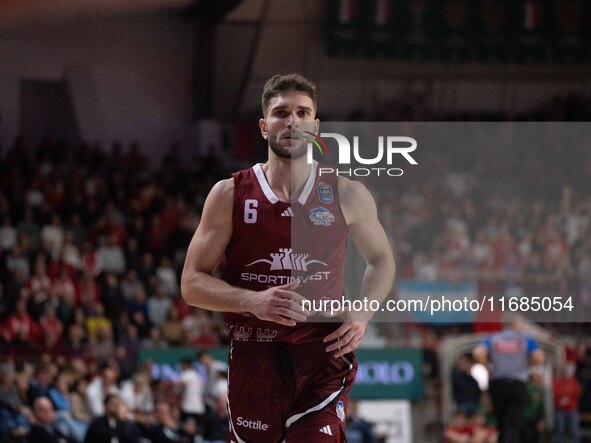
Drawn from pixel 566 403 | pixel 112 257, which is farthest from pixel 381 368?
pixel 112 257

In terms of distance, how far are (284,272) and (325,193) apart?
19.5 inches

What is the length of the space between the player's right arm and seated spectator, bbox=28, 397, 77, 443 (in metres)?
7.69

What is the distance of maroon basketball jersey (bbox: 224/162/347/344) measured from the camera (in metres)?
5.77

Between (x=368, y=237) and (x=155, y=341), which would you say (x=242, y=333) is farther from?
(x=155, y=341)

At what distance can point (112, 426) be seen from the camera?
507 inches

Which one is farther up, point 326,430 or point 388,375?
point 388,375

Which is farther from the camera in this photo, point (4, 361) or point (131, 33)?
point (131, 33)

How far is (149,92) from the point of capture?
1003 inches

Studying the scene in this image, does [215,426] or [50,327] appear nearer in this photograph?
[215,426]

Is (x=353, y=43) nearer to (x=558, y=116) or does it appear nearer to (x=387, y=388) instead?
(x=558, y=116)

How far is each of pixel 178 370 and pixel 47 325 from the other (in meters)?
2.04

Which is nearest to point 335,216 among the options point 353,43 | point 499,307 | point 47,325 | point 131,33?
point 499,307

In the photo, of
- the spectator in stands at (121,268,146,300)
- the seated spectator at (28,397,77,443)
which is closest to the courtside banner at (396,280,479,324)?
the seated spectator at (28,397,77,443)

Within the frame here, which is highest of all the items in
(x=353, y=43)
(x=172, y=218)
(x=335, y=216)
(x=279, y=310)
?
(x=353, y=43)
